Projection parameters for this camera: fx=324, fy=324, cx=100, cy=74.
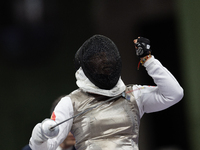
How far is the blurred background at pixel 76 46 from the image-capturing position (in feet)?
10.7

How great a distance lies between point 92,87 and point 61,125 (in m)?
0.21

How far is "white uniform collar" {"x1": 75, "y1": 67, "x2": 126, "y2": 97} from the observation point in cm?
135

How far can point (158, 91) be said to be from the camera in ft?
4.57

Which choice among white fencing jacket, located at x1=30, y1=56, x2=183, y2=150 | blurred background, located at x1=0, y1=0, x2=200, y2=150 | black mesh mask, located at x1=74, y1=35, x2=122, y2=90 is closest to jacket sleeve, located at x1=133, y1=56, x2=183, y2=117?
white fencing jacket, located at x1=30, y1=56, x2=183, y2=150

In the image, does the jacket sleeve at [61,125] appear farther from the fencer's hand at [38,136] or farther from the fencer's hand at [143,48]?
the fencer's hand at [143,48]

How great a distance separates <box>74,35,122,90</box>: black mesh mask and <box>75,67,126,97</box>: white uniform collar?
17 millimetres

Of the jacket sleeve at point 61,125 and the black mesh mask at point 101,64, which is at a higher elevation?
the black mesh mask at point 101,64

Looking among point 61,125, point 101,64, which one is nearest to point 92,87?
point 101,64

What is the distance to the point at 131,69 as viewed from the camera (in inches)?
131

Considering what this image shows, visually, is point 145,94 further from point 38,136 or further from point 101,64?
point 38,136

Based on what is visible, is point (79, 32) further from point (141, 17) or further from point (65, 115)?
point (65, 115)

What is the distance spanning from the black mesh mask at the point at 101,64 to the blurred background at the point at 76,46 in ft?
6.30

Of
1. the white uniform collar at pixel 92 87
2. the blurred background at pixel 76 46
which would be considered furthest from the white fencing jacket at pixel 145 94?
the blurred background at pixel 76 46

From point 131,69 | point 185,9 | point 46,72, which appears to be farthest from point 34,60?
point 185,9
